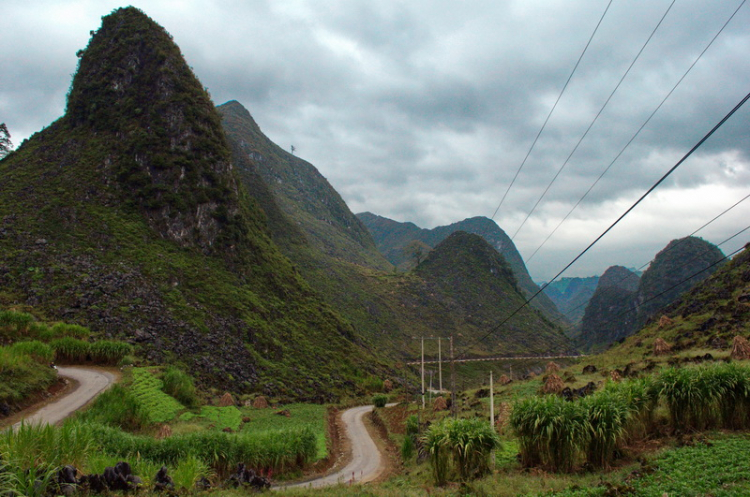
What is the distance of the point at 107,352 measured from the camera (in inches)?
1307

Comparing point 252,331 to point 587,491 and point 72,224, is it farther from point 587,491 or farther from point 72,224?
point 587,491

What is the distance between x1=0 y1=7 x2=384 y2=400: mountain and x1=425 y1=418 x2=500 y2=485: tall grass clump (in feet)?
115

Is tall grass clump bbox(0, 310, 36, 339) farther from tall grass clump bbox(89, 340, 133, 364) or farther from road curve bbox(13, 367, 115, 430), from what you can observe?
tall grass clump bbox(89, 340, 133, 364)

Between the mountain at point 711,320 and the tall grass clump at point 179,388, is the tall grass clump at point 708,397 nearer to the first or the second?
the mountain at point 711,320

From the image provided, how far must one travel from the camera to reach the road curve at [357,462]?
73.5 feet

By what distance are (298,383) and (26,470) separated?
50577 millimetres

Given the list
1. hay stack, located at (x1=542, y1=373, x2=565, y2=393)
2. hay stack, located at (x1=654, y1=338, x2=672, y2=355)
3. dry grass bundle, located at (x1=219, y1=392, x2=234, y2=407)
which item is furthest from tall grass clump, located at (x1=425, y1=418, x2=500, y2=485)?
hay stack, located at (x1=654, y1=338, x2=672, y2=355)

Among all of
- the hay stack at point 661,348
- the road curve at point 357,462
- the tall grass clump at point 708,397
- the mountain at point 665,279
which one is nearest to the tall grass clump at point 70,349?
the road curve at point 357,462

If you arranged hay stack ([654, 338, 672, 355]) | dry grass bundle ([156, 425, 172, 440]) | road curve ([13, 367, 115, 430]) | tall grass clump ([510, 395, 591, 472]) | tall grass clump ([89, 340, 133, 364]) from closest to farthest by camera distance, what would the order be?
tall grass clump ([510, 395, 591, 472]), road curve ([13, 367, 115, 430]), dry grass bundle ([156, 425, 172, 440]), tall grass clump ([89, 340, 133, 364]), hay stack ([654, 338, 672, 355])

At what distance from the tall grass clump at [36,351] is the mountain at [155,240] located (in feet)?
49.9

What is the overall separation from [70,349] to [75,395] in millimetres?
10103

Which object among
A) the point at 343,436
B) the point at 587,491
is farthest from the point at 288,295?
the point at 587,491

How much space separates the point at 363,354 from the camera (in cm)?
8212

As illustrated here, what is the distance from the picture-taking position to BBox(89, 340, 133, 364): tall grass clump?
107 feet
